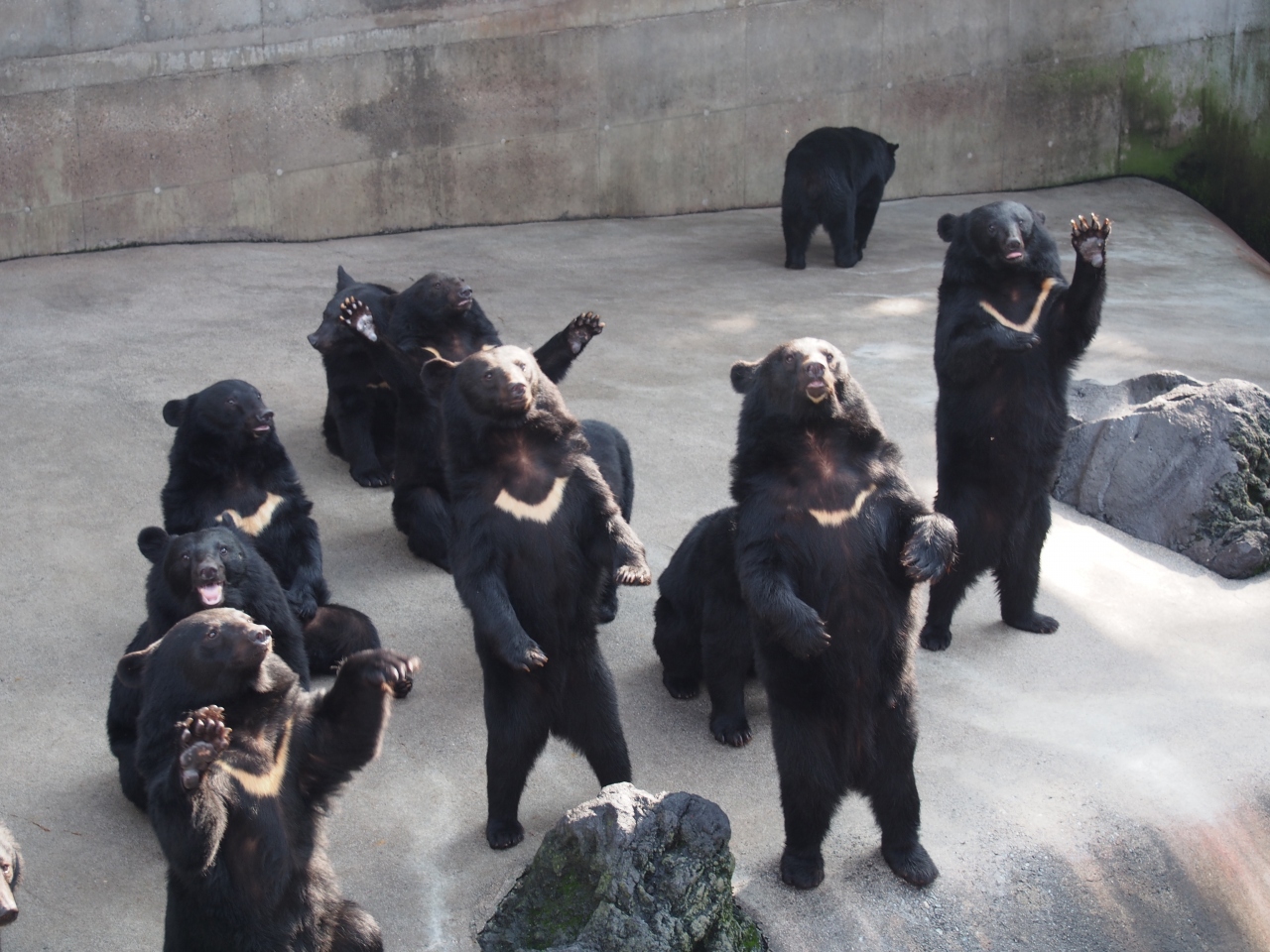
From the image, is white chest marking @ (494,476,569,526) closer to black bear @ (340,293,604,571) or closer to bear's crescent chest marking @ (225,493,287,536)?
bear's crescent chest marking @ (225,493,287,536)

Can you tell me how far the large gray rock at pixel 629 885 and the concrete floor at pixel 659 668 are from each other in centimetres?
25

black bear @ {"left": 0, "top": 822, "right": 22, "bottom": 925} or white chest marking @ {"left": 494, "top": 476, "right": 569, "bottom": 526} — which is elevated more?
white chest marking @ {"left": 494, "top": 476, "right": 569, "bottom": 526}

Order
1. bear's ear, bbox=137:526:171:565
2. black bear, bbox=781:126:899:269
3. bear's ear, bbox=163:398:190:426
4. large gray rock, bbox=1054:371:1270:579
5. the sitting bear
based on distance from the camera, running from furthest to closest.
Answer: black bear, bbox=781:126:899:269, large gray rock, bbox=1054:371:1270:579, bear's ear, bbox=163:398:190:426, the sitting bear, bear's ear, bbox=137:526:171:565

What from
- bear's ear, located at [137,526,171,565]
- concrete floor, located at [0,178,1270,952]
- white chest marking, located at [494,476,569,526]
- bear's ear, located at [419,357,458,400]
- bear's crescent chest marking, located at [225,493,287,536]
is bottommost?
concrete floor, located at [0,178,1270,952]

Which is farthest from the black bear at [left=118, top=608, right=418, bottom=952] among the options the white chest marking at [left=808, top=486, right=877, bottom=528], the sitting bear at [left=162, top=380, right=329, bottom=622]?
the sitting bear at [left=162, top=380, right=329, bottom=622]

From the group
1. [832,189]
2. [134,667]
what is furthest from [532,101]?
[134,667]

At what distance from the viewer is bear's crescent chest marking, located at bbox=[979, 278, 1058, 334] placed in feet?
19.2

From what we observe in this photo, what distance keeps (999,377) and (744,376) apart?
1757 mm

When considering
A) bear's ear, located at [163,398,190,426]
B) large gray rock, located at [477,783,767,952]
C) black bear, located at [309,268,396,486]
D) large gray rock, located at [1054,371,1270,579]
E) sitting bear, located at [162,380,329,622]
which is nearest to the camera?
large gray rock, located at [477,783,767,952]

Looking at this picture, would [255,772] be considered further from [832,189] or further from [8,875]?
[832,189]

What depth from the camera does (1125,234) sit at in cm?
1363

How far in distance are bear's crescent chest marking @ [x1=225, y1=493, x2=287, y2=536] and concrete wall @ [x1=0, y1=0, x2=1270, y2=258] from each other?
21.4ft

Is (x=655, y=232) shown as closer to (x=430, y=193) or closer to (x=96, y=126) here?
(x=430, y=193)

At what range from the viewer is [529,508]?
177 inches
